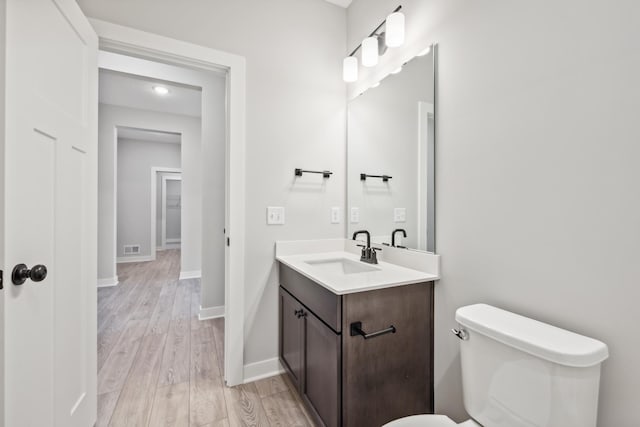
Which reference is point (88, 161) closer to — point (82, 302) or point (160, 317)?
point (82, 302)

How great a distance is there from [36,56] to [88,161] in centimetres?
51

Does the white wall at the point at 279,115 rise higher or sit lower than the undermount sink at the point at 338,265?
higher

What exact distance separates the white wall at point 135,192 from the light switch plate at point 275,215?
16.0 feet

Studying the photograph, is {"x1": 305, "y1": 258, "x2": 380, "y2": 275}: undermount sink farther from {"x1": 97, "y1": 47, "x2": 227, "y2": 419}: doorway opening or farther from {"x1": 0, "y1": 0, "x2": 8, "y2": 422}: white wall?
{"x1": 0, "y1": 0, "x2": 8, "y2": 422}: white wall

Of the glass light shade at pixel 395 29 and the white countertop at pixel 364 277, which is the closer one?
the white countertop at pixel 364 277

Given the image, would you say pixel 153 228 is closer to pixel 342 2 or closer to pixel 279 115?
pixel 279 115

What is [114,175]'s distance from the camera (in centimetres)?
395

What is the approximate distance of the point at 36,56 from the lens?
963 millimetres

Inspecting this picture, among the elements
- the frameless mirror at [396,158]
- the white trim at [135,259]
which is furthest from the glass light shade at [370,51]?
the white trim at [135,259]

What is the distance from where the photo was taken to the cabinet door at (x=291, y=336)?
1622 millimetres

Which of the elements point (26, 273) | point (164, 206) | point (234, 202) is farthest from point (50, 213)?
point (164, 206)

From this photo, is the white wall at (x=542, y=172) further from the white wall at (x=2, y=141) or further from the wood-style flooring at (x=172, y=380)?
the white wall at (x=2, y=141)

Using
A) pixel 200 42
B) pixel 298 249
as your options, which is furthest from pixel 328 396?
pixel 200 42

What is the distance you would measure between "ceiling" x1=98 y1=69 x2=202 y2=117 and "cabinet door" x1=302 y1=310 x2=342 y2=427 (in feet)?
10.2
